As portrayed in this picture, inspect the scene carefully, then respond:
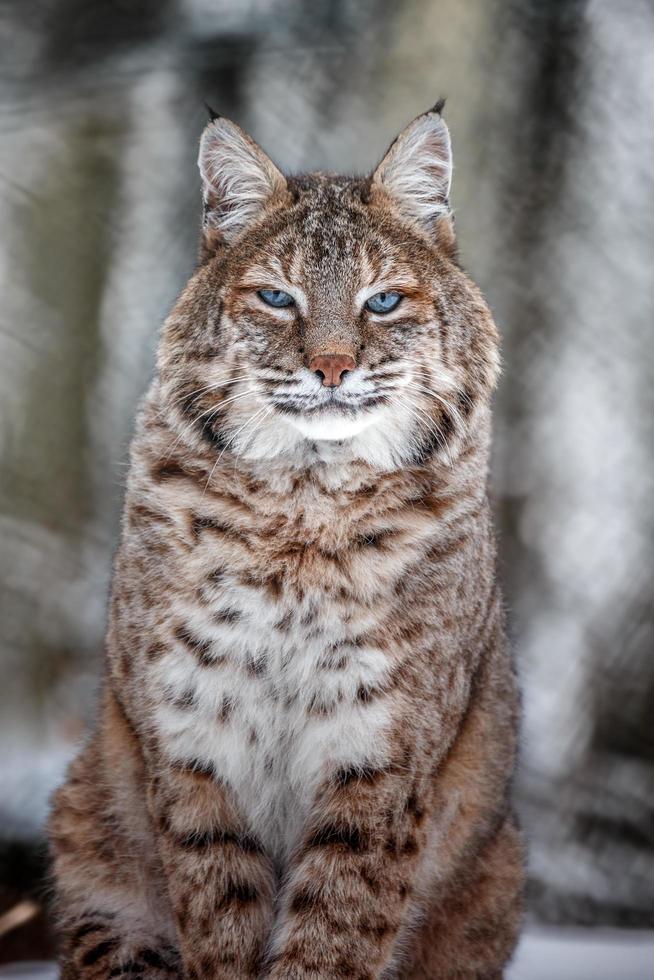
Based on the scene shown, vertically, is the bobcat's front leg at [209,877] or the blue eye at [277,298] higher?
the blue eye at [277,298]

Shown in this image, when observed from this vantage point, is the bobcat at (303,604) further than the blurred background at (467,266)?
No

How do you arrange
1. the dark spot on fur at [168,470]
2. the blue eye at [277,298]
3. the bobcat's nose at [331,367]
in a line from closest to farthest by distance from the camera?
1. the bobcat's nose at [331,367]
2. the blue eye at [277,298]
3. the dark spot on fur at [168,470]

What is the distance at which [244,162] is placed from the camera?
3.57 metres

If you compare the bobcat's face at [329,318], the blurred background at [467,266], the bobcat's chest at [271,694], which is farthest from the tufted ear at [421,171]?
the blurred background at [467,266]

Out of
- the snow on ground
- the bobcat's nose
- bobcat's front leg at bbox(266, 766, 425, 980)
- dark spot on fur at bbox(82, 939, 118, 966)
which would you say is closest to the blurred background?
the snow on ground

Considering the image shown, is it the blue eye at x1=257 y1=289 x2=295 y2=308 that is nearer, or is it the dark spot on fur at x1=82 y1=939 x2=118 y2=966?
the blue eye at x1=257 y1=289 x2=295 y2=308

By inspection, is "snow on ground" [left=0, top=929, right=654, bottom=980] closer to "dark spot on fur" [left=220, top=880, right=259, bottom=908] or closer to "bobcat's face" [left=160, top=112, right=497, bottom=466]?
"dark spot on fur" [left=220, top=880, right=259, bottom=908]

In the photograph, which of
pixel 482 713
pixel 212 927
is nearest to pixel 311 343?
pixel 482 713

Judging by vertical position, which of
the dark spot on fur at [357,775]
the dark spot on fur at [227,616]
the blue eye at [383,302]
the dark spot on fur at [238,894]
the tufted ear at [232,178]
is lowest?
the dark spot on fur at [238,894]

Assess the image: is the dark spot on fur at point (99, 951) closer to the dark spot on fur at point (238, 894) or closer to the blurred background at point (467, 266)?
the dark spot on fur at point (238, 894)

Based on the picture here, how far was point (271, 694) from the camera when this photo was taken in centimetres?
330

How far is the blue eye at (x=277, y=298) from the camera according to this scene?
3372mm

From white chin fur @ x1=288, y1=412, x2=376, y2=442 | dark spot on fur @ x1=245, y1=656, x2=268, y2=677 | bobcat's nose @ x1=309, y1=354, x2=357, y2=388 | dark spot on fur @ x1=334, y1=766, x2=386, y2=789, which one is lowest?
dark spot on fur @ x1=334, y1=766, x2=386, y2=789

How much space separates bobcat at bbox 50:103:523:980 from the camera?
3.26 metres
